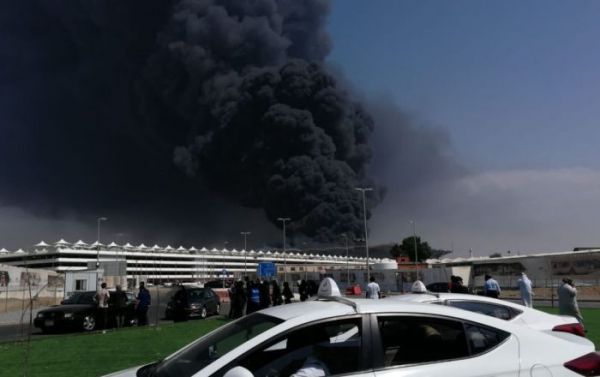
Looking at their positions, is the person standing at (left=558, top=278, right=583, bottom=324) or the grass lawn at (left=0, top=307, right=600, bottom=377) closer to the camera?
the grass lawn at (left=0, top=307, right=600, bottom=377)

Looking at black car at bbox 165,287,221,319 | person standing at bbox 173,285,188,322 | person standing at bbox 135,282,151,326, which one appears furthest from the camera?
black car at bbox 165,287,221,319

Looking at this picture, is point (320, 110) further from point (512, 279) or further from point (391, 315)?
point (391, 315)

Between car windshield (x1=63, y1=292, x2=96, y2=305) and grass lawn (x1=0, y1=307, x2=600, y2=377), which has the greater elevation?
car windshield (x1=63, y1=292, x2=96, y2=305)

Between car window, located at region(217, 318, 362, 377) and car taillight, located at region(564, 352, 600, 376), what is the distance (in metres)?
1.58

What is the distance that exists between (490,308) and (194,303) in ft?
57.3

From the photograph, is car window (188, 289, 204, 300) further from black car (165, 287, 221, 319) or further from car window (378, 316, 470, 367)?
car window (378, 316, 470, 367)

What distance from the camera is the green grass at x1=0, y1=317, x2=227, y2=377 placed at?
9172 mm

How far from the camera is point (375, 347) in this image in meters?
3.62

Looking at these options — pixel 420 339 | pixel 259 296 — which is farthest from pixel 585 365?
pixel 259 296

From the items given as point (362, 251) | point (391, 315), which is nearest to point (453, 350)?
point (391, 315)

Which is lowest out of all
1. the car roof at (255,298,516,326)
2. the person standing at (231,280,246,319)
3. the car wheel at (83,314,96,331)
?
the car wheel at (83,314,96,331)

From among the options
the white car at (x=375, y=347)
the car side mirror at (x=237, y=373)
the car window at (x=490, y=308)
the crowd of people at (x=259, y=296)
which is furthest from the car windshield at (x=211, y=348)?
the crowd of people at (x=259, y=296)

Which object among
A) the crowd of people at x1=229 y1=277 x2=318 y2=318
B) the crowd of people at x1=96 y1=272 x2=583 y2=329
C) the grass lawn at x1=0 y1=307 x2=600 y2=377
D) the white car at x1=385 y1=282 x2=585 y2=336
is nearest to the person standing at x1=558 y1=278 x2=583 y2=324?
the crowd of people at x1=96 y1=272 x2=583 y2=329

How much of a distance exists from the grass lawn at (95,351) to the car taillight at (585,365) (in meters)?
6.51
